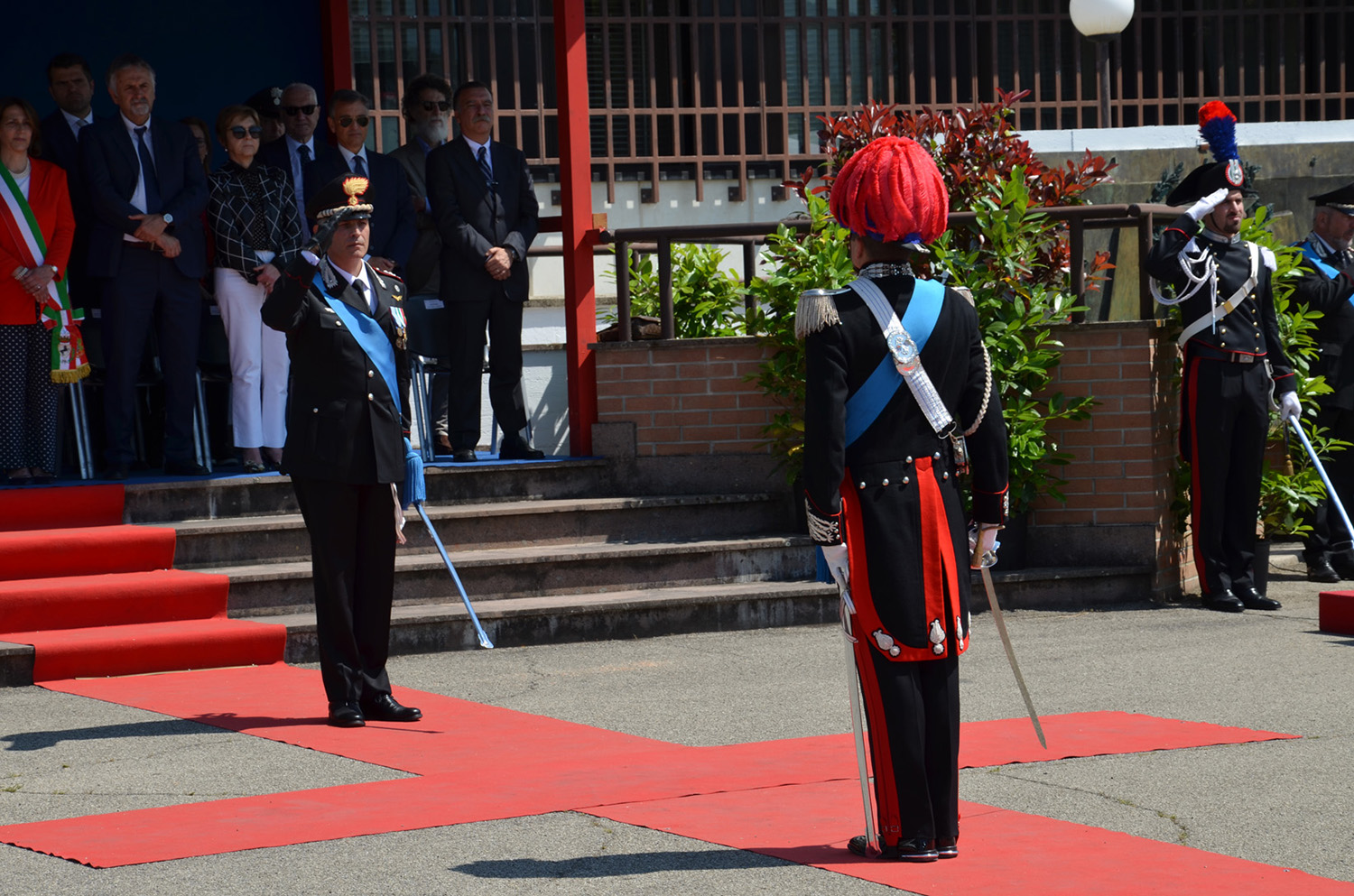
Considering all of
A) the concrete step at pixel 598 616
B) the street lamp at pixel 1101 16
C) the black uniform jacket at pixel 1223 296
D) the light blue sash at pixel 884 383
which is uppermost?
the street lamp at pixel 1101 16

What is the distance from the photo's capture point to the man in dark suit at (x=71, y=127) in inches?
373

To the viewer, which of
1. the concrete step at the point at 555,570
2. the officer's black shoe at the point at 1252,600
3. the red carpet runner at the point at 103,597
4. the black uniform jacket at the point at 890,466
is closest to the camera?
the black uniform jacket at the point at 890,466

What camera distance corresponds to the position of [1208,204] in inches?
365

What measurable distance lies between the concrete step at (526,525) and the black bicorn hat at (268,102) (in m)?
2.47

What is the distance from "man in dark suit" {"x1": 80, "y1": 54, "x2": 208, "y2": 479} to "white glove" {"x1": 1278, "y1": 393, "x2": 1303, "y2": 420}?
Result: 5484 millimetres

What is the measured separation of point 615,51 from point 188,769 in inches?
313

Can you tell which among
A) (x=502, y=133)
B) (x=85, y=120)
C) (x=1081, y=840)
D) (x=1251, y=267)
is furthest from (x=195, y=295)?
(x=1081, y=840)

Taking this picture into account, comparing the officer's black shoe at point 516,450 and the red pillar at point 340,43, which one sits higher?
the red pillar at point 340,43

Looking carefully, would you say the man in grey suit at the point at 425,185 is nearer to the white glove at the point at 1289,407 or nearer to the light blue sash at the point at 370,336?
the light blue sash at the point at 370,336

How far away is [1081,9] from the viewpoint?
11.4 meters

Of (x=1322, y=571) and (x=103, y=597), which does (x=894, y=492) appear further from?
(x=1322, y=571)

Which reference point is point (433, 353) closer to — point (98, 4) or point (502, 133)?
point (502, 133)

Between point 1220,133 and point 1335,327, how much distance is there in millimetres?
1605

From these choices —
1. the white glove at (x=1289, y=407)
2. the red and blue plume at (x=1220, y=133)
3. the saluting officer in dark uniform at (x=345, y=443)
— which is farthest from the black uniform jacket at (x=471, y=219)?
the white glove at (x=1289, y=407)
